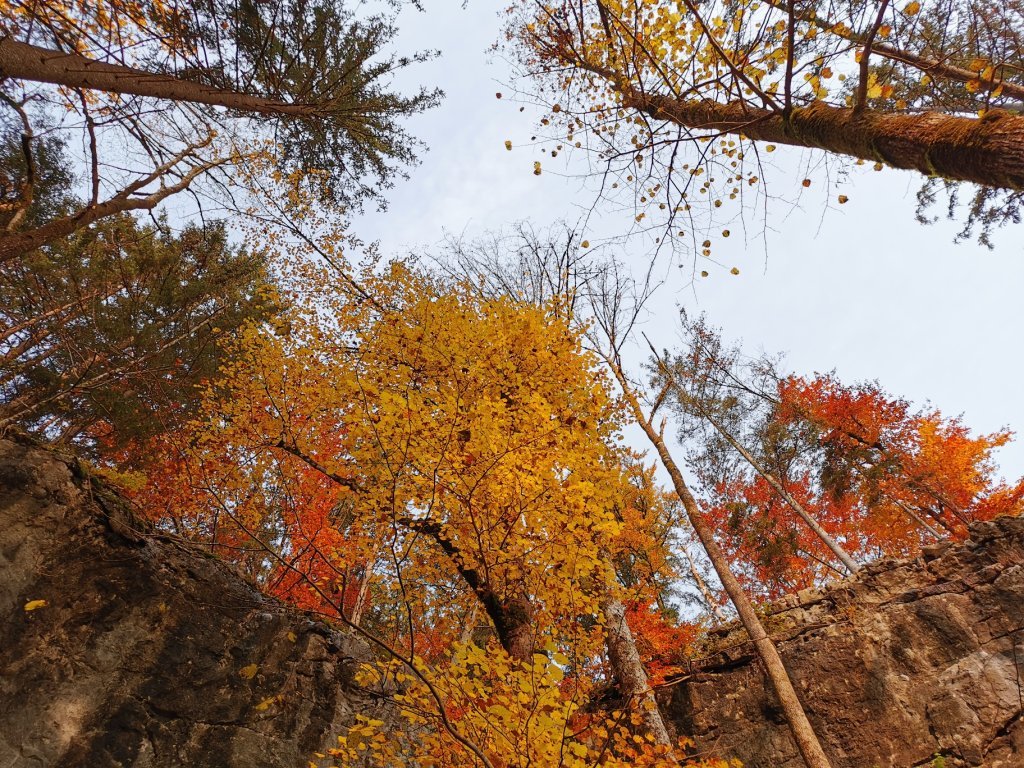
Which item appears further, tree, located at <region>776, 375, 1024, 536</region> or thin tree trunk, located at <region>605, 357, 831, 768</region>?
tree, located at <region>776, 375, 1024, 536</region>

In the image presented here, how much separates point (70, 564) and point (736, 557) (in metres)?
17.5

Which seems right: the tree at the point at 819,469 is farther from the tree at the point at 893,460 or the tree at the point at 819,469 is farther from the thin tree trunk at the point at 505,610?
the thin tree trunk at the point at 505,610

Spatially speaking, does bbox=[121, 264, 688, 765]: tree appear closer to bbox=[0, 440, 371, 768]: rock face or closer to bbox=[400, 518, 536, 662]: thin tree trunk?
bbox=[400, 518, 536, 662]: thin tree trunk

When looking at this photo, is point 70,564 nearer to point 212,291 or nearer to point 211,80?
point 211,80

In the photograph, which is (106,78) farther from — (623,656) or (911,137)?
(623,656)

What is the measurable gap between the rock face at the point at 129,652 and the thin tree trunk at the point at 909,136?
732 cm

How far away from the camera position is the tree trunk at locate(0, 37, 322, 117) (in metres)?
3.84

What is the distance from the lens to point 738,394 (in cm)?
1500

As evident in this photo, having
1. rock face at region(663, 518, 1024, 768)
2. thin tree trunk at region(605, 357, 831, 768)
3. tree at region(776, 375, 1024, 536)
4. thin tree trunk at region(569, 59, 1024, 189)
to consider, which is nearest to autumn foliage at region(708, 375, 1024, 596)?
tree at region(776, 375, 1024, 536)

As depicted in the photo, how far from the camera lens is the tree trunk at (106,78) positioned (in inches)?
151

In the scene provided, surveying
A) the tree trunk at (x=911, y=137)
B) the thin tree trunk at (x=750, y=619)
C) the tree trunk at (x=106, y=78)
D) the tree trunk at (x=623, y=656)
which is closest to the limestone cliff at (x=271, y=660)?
the tree trunk at (x=623, y=656)

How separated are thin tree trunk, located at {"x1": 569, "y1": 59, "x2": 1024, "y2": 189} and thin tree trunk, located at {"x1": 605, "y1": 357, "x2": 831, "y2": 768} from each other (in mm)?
5135

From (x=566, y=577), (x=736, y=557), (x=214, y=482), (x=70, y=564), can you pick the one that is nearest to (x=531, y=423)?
(x=566, y=577)

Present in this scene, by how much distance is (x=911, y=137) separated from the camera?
2797 millimetres
